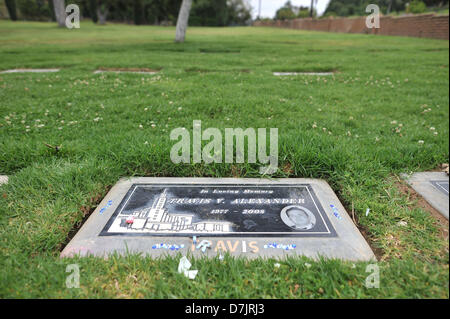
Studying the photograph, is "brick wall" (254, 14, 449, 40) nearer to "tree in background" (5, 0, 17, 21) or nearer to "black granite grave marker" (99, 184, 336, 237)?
"black granite grave marker" (99, 184, 336, 237)

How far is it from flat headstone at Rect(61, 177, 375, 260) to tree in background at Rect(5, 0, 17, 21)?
167ft

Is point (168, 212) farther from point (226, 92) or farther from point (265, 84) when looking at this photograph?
point (265, 84)

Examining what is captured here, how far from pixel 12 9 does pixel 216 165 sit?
169 ft

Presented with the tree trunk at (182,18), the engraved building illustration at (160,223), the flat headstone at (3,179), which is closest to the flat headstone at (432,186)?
the engraved building illustration at (160,223)

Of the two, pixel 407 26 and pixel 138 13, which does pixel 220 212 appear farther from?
pixel 138 13

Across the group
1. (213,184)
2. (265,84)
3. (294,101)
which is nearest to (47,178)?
(213,184)

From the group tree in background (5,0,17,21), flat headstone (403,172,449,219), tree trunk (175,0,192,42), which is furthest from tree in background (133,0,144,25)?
flat headstone (403,172,449,219)

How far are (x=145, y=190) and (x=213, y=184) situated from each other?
57cm

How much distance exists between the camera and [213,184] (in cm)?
237

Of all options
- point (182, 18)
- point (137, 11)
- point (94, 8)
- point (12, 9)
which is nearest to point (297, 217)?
point (182, 18)

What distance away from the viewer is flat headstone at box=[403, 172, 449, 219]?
208 centimetres

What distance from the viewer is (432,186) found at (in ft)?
7.47

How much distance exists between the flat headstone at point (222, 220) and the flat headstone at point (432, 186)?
2.23ft
